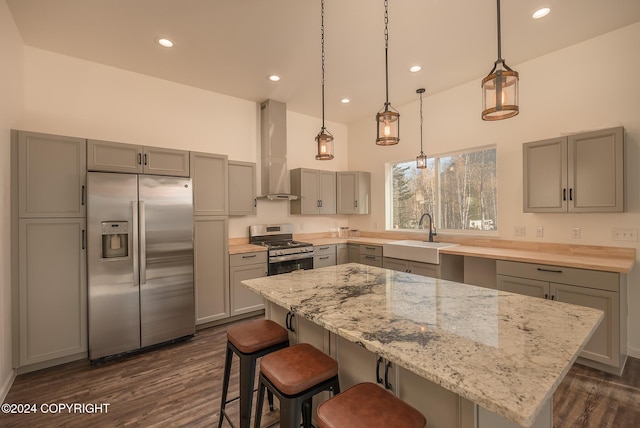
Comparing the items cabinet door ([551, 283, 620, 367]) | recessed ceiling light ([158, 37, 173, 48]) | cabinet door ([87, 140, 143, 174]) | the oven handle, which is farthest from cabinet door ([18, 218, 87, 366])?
cabinet door ([551, 283, 620, 367])

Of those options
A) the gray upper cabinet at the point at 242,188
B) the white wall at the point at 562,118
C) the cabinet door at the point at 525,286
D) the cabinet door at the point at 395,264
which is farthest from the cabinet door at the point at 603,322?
the gray upper cabinet at the point at 242,188

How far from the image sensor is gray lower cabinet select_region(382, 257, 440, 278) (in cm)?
350

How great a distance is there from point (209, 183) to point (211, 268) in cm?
104

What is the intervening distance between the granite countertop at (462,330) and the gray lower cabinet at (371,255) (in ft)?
7.48

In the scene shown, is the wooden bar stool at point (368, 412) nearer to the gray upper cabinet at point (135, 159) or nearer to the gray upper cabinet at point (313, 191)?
the gray upper cabinet at point (135, 159)

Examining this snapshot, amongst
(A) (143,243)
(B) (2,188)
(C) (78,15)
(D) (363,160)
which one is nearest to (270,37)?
(C) (78,15)

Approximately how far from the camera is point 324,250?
4.41 metres

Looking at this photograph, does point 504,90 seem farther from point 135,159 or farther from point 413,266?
point 135,159

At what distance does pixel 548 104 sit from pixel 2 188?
16.9 feet

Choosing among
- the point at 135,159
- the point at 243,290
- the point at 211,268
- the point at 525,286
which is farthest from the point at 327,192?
the point at 525,286

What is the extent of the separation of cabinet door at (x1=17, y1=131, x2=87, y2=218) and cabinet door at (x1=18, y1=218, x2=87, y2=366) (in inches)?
4.3

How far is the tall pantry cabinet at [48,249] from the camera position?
2.46 metres

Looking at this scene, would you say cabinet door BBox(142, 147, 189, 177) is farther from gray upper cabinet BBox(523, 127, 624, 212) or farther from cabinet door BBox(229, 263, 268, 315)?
gray upper cabinet BBox(523, 127, 624, 212)

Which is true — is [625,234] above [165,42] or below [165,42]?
below
